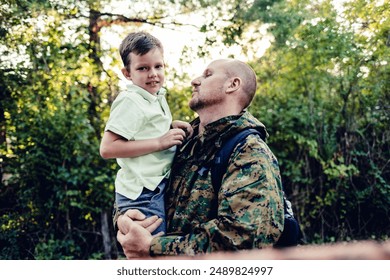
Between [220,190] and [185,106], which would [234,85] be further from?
[185,106]

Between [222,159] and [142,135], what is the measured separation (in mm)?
447

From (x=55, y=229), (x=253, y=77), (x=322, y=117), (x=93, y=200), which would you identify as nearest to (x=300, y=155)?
(x=322, y=117)

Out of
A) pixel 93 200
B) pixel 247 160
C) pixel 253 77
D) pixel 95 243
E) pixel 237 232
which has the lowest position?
pixel 95 243

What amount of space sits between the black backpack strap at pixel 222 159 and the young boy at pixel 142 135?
0.27 metres

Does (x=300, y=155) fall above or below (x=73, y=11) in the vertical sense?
below

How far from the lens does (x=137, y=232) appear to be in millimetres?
1748

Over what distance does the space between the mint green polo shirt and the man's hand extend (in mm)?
97

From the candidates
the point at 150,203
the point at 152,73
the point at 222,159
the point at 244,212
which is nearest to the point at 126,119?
the point at 152,73

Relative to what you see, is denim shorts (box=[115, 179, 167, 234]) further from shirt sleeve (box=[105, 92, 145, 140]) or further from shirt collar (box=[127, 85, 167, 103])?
shirt collar (box=[127, 85, 167, 103])

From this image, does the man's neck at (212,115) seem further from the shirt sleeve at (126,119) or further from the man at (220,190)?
the shirt sleeve at (126,119)

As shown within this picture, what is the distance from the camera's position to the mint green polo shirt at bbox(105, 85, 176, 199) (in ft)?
6.15

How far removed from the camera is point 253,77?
2055mm
